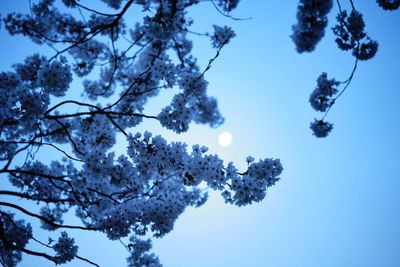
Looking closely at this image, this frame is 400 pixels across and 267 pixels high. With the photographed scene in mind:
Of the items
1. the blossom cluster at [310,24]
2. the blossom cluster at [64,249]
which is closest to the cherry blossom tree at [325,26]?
the blossom cluster at [310,24]

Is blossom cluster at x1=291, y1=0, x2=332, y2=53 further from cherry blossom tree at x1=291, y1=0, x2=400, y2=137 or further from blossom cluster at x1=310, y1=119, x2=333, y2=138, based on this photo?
blossom cluster at x1=310, y1=119, x2=333, y2=138

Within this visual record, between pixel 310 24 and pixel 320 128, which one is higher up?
pixel 310 24

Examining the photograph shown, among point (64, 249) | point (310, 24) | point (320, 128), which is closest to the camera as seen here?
point (64, 249)

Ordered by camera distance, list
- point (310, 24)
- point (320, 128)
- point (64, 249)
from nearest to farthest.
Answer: point (64, 249) < point (310, 24) < point (320, 128)

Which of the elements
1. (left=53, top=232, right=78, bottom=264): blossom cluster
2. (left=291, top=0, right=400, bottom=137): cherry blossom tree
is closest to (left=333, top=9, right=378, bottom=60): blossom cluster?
(left=291, top=0, right=400, bottom=137): cherry blossom tree

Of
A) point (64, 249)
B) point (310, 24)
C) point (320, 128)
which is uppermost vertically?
point (310, 24)

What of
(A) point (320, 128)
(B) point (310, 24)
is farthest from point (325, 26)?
(A) point (320, 128)

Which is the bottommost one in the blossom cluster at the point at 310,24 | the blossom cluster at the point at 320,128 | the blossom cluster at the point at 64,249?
the blossom cluster at the point at 64,249

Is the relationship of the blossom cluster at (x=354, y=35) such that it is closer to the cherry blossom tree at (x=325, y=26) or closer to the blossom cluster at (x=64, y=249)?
the cherry blossom tree at (x=325, y=26)

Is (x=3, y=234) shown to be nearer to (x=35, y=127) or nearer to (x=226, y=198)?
(x=35, y=127)

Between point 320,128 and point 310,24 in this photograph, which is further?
point 320,128

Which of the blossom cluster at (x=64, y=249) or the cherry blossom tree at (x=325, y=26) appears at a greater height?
the cherry blossom tree at (x=325, y=26)

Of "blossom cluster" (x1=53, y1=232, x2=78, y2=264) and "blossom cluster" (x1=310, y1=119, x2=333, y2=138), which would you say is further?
"blossom cluster" (x1=310, y1=119, x2=333, y2=138)

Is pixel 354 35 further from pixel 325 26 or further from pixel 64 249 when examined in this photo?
pixel 64 249
